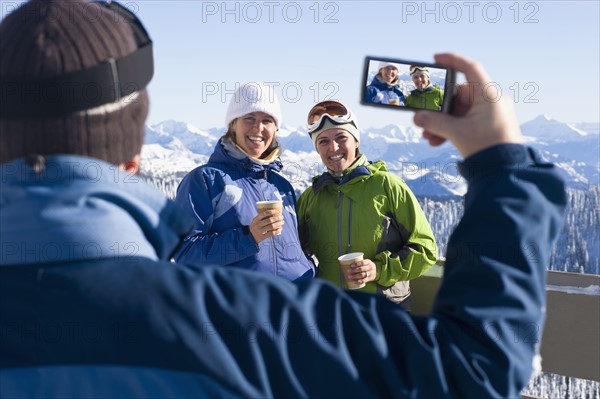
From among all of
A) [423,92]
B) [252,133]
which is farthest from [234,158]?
[423,92]

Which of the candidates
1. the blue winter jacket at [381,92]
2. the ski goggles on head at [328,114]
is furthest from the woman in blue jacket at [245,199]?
the blue winter jacket at [381,92]

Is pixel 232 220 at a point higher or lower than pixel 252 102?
lower

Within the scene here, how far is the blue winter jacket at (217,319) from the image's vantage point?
1064mm

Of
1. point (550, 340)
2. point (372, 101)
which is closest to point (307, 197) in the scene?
point (550, 340)

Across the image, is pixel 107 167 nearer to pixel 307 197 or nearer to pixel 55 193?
pixel 55 193

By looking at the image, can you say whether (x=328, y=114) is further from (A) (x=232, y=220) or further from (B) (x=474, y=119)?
(B) (x=474, y=119)

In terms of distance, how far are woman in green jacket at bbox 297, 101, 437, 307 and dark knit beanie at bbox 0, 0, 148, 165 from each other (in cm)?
340

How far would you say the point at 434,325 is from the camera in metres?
1.13

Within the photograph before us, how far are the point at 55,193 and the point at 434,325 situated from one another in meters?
0.70

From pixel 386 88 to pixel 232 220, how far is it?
2420 millimetres

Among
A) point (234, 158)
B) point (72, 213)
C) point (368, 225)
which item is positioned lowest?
point (368, 225)

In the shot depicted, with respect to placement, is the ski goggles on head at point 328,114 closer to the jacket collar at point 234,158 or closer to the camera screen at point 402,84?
the jacket collar at point 234,158

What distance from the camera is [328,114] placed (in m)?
5.05

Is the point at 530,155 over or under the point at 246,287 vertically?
over
